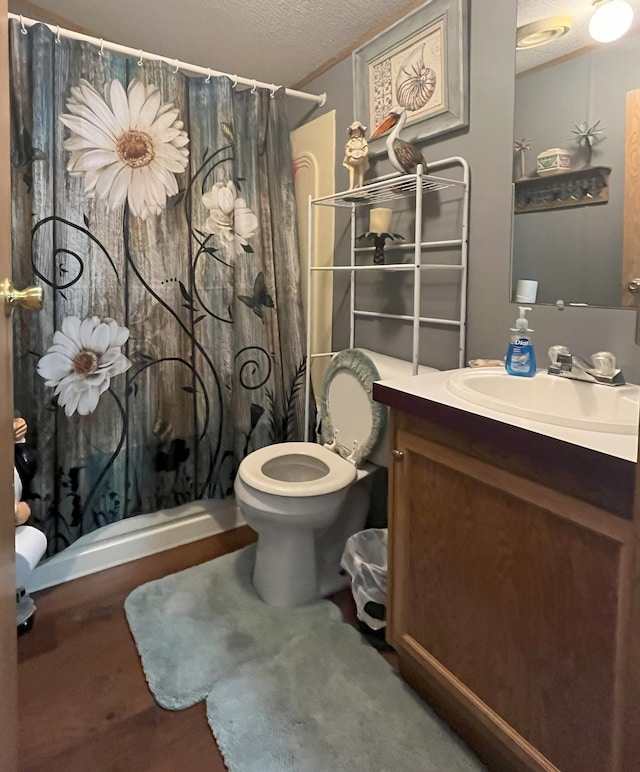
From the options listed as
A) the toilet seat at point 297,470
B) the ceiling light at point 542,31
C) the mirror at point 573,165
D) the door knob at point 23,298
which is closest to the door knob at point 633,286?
the mirror at point 573,165

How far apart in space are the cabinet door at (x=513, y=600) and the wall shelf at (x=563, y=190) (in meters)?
0.79

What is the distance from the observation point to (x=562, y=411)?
1322 millimetres

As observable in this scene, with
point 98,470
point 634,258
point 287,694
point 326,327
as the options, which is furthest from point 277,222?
point 287,694

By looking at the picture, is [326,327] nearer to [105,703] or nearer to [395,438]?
[395,438]

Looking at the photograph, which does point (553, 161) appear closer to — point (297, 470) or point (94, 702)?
point (297, 470)

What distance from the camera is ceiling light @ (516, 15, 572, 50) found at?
138 centimetres

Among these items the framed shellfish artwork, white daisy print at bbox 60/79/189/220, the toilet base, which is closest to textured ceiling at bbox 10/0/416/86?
the framed shellfish artwork

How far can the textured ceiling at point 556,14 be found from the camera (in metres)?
1.33

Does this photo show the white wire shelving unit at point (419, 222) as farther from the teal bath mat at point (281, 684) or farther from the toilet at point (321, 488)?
the teal bath mat at point (281, 684)

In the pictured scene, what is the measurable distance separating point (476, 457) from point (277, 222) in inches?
58.5

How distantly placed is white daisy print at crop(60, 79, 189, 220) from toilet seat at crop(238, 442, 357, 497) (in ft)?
3.30

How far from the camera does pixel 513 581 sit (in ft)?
3.41

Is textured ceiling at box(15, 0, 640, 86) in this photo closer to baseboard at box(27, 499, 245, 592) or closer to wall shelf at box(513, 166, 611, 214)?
wall shelf at box(513, 166, 611, 214)

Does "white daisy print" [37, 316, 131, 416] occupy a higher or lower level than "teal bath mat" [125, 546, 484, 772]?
higher
